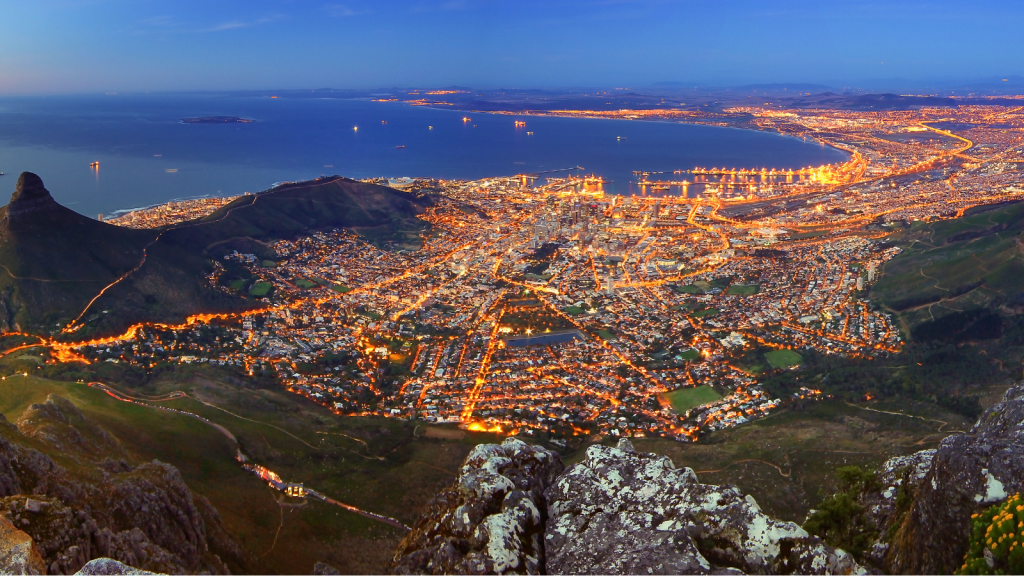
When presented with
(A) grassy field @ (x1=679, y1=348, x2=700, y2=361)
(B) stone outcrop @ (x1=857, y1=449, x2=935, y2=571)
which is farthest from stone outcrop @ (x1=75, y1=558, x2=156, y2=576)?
(A) grassy field @ (x1=679, y1=348, x2=700, y2=361)

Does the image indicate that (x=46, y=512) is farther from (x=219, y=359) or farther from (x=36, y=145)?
(x=36, y=145)

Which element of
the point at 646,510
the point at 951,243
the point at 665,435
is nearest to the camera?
the point at 646,510

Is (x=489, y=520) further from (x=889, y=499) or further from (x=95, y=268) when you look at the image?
(x=95, y=268)

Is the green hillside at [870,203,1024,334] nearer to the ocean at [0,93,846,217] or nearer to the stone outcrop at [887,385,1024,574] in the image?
the stone outcrop at [887,385,1024,574]

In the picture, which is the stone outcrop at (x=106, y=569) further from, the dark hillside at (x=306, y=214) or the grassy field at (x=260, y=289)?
the dark hillside at (x=306, y=214)

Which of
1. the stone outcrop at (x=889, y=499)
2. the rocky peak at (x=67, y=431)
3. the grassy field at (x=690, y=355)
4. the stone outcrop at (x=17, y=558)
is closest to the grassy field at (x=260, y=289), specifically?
the rocky peak at (x=67, y=431)

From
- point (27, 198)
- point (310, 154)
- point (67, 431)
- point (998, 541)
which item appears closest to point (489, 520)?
point (998, 541)

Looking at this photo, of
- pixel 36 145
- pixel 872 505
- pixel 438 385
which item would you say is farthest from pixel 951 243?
pixel 36 145

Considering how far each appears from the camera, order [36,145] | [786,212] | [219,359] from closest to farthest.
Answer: [219,359] < [786,212] < [36,145]
